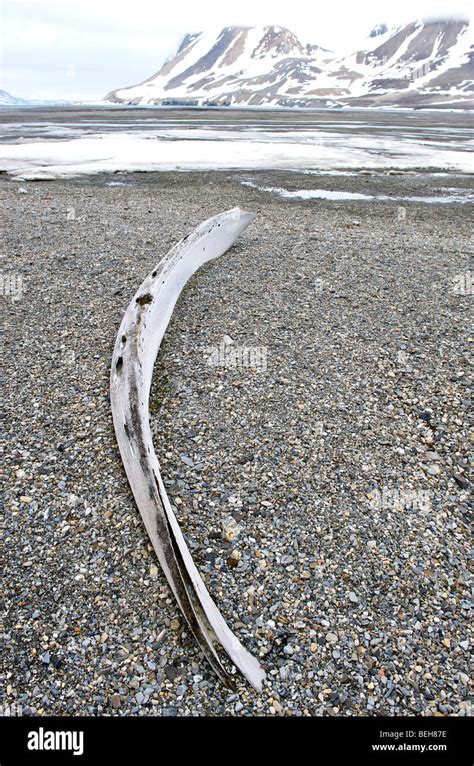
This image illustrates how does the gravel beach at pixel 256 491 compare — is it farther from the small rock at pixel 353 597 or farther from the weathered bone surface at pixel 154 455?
the weathered bone surface at pixel 154 455

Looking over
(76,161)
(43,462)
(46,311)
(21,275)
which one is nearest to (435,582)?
(43,462)

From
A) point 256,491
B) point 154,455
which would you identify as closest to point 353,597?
point 256,491

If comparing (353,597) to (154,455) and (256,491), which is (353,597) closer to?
(256,491)

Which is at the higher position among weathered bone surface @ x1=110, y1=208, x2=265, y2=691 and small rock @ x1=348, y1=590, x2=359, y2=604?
weathered bone surface @ x1=110, y1=208, x2=265, y2=691

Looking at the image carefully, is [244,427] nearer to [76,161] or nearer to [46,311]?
[46,311]

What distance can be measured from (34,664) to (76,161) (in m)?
24.2

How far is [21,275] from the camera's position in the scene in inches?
339

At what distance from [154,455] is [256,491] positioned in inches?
36.5

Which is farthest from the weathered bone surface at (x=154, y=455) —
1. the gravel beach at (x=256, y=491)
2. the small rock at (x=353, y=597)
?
the small rock at (x=353, y=597)

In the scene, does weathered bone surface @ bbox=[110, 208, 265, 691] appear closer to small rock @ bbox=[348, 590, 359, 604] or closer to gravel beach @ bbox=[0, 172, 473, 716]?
gravel beach @ bbox=[0, 172, 473, 716]

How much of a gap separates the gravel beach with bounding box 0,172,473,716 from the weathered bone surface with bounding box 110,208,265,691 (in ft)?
0.48

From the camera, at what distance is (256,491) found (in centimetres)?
443

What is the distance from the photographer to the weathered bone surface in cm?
319

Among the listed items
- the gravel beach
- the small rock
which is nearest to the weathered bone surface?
the gravel beach
